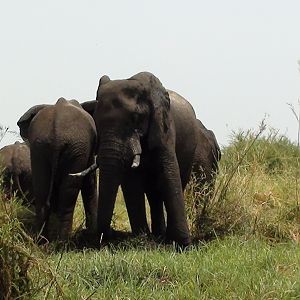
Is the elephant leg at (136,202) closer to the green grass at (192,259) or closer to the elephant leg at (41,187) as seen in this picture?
the green grass at (192,259)

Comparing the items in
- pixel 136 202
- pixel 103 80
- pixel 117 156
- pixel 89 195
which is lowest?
pixel 89 195

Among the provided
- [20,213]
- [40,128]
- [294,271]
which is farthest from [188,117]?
[294,271]

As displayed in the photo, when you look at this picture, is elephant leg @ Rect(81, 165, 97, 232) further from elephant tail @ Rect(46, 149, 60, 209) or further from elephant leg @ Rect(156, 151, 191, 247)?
elephant leg @ Rect(156, 151, 191, 247)

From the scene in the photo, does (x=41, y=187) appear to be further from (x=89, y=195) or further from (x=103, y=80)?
(x=103, y=80)

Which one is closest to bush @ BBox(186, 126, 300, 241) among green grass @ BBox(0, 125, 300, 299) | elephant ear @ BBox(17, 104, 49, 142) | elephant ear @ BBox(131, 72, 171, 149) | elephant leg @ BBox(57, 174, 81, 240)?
green grass @ BBox(0, 125, 300, 299)

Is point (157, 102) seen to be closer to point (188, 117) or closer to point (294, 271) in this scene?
point (188, 117)

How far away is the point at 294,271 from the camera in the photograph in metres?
5.34

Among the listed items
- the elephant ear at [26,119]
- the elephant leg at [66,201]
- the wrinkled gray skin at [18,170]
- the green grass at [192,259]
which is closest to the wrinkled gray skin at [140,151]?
the green grass at [192,259]

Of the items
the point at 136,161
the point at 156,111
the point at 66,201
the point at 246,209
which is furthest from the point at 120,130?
the point at 246,209

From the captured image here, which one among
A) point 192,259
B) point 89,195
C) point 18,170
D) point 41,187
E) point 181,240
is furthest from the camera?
point 18,170

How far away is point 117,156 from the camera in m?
6.79

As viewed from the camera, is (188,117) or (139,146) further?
(188,117)

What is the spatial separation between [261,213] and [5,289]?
4005mm

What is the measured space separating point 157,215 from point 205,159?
1.33 meters
